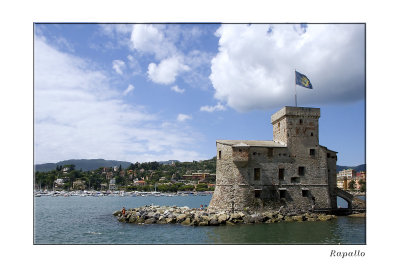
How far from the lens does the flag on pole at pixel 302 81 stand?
31.4 m

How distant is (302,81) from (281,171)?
8.83 m

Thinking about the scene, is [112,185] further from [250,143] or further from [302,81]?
[302,81]

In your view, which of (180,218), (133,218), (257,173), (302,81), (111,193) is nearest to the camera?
(180,218)

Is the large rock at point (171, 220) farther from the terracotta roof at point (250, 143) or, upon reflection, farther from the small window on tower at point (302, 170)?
the small window on tower at point (302, 170)

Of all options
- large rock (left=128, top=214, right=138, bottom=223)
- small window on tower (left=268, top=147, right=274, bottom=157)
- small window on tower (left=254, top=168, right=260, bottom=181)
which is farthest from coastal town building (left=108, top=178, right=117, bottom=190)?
small window on tower (left=268, top=147, right=274, bottom=157)

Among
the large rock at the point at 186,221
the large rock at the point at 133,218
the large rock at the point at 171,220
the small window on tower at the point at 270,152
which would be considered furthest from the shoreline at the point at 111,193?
the small window on tower at the point at 270,152

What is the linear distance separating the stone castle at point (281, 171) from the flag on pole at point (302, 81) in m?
2.26

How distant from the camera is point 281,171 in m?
31.5

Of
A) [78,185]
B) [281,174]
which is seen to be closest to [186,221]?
[281,174]

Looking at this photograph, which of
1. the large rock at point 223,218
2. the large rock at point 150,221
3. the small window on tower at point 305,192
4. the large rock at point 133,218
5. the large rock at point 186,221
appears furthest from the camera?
the small window on tower at point 305,192

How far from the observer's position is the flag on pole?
103ft

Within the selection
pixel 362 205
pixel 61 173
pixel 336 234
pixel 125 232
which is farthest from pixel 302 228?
pixel 61 173

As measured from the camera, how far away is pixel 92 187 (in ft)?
461
